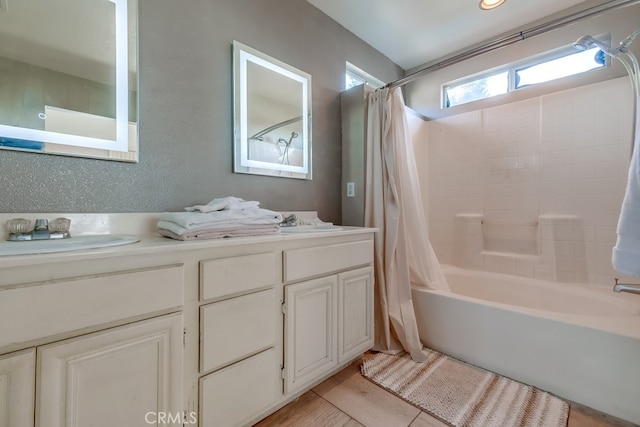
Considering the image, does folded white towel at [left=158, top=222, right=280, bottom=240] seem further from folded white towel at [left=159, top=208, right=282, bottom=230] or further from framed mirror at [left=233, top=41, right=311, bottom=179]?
framed mirror at [left=233, top=41, right=311, bottom=179]

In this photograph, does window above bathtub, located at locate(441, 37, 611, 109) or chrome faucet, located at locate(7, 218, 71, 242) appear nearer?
chrome faucet, located at locate(7, 218, 71, 242)

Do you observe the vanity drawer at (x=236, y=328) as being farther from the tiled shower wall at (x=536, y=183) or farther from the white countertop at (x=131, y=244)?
the tiled shower wall at (x=536, y=183)

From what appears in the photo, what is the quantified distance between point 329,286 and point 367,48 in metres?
2.16

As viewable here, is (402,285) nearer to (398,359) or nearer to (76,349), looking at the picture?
(398,359)

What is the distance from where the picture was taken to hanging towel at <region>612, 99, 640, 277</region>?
0.87 meters

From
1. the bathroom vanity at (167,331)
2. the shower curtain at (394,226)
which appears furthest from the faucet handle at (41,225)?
the shower curtain at (394,226)

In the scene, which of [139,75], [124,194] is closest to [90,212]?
[124,194]

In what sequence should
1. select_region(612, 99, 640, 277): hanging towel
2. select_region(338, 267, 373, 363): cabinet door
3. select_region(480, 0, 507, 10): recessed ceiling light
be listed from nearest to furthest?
1. select_region(612, 99, 640, 277): hanging towel
2. select_region(338, 267, 373, 363): cabinet door
3. select_region(480, 0, 507, 10): recessed ceiling light

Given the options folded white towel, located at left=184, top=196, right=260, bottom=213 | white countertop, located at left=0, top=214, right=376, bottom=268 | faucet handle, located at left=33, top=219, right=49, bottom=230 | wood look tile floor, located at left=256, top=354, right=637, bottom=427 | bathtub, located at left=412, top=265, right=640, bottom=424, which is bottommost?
wood look tile floor, located at left=256, top=354, right=637, bottom=427

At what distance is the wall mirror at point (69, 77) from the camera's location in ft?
3.06

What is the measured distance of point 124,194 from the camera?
1137 millimetres

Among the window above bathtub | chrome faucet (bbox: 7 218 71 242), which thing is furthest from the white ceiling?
chrome faucet (bbox: 7 218 71 242)

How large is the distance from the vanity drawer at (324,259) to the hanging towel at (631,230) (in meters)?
0.99

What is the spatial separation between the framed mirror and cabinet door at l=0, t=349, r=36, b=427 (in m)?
1.08
